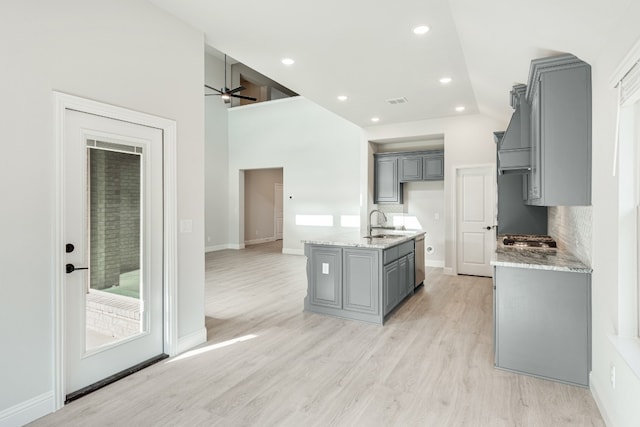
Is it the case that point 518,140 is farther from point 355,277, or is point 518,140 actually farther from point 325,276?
point 325,276

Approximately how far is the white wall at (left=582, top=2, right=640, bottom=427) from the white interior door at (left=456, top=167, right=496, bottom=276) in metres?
4.11

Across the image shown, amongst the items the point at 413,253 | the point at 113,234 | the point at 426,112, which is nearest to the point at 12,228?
the point at 113,234

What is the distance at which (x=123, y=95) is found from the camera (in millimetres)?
2721

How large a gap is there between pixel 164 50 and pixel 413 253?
155 inches

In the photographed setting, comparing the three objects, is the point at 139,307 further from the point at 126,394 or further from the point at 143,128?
the point at 143,128

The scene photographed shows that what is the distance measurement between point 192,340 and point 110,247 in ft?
3.80

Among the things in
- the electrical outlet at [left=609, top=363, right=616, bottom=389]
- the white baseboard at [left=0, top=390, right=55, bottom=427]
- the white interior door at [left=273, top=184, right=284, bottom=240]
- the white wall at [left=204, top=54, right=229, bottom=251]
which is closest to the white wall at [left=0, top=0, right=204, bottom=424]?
the white baseboard at [left=0, top=390, right=55, bottom=427]

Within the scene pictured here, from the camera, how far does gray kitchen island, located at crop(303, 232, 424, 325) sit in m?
3.95

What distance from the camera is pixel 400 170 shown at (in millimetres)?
7477

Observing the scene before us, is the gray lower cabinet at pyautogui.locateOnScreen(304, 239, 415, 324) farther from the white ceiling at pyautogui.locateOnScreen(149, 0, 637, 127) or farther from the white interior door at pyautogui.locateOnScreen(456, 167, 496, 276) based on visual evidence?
the white interior door at pyautogui.locateOnScreen(456, 167, 496, 276)

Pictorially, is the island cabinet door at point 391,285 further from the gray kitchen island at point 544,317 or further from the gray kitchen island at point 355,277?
the gray kitchen island at point 544,317

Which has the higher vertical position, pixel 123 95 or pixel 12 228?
pixel 123 95

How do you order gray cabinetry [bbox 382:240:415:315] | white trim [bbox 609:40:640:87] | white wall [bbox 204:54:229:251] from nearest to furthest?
white trim [bbox 609:40:640:87]
gray cabinetry [bbox 382:240:415:315]
white wall [bbox 204:54:229:251]

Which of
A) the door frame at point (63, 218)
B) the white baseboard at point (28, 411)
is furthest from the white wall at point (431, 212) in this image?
the white baseboard at point (28, 411)
